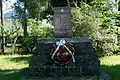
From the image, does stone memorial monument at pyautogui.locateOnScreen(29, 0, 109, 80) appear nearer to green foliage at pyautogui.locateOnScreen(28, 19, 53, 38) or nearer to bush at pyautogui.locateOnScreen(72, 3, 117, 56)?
bush at pyautogui.locateOnScreen(72, 3, 117, 56)

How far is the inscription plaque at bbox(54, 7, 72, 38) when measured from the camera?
35.9ft

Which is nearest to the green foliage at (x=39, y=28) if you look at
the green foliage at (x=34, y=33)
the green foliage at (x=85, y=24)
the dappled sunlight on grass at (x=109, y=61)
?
the green foliage at (x=34, y=33)

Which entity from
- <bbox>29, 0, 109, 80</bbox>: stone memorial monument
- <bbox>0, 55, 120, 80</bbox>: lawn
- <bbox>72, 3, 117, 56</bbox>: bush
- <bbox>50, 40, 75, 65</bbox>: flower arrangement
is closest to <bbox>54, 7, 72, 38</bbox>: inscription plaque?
<bbox>29, 0, 109, 80</bbox>: stone memorial monument

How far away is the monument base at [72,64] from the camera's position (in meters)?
9.54

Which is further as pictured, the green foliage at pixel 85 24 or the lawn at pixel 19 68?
the green foliage at pixel 85 24

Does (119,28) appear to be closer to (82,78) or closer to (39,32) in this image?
(39,32)

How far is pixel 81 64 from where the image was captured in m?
9.62

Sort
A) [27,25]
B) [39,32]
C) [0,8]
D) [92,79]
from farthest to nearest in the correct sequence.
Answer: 1. [0,8]
2. [27,25]
3. [39,32]
4. [92,79]

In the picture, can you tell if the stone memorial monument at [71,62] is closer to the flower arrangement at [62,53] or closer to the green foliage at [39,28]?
the flower arrangement at [62,53]

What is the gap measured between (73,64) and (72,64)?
0.03 meters

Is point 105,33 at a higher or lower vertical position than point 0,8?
lower

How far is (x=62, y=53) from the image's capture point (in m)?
9.78

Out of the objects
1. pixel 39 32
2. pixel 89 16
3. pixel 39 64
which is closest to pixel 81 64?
pixel 39 64

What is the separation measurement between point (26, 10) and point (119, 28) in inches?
252
